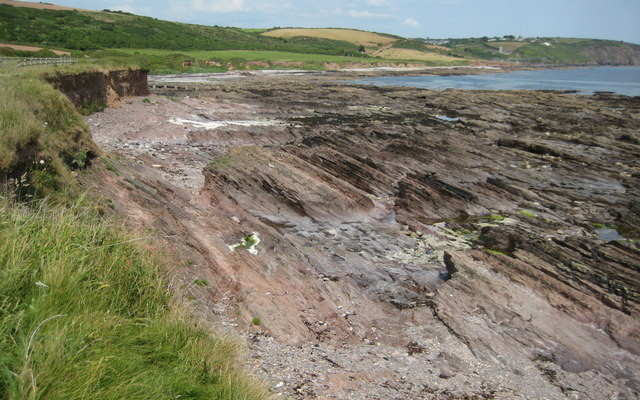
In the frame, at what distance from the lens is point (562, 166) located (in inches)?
1134

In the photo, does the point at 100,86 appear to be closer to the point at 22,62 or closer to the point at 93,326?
the point at 22,62

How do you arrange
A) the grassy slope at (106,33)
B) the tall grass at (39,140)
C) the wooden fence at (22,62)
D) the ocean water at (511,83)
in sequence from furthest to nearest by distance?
the ocean water at (511,83), the grassy slope at (106,33), the wooden fence at (22,62), the tall grass at (39,140)

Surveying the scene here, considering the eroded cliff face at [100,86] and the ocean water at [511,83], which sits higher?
the ocean water at [511,83]

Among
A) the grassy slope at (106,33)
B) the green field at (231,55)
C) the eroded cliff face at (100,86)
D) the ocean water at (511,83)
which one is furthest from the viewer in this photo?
the green field at (231,55)

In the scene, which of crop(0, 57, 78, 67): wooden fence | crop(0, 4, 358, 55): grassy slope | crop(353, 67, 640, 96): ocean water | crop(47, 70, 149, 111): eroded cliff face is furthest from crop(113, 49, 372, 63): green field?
crop(0, 57, 78, 67): wooden fence

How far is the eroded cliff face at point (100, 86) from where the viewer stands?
85.6 feet

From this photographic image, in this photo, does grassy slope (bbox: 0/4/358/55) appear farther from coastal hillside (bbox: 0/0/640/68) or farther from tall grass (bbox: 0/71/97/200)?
tall grass (bbox: 0/71/97/200)

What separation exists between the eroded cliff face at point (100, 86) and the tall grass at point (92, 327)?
20.7 m

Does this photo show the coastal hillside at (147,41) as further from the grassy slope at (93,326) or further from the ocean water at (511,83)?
the grassy slope at (93,326)

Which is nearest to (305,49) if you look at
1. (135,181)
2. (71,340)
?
(135,181)

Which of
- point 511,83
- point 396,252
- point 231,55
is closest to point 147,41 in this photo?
point 231,55

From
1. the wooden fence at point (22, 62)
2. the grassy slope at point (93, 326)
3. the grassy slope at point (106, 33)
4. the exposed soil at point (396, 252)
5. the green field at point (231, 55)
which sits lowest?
the exposed soil at point (396, 252)

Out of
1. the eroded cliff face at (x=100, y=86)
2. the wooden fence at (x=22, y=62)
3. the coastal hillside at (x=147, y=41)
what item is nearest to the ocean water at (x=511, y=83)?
the coastal hillside at (x=147, y=41)

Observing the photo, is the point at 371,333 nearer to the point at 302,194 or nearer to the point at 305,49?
the point at 302,194
